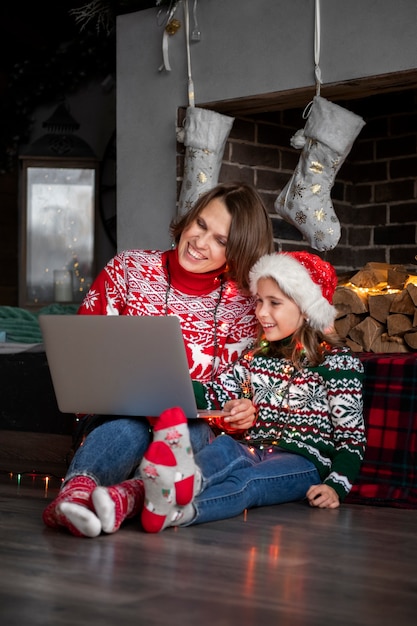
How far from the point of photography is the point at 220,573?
5.57ft

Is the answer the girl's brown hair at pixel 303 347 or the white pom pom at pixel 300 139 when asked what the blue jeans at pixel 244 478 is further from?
the white pom pom at pixel 300 139

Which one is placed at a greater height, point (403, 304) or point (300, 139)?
point (300, 139)

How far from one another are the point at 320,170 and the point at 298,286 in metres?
1.05

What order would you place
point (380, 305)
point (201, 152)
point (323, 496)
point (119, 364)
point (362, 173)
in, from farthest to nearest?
1. point (362, 173)
2. point (201, 152)
3. point (380, 305)
4. point (323, 496)
5. point (119, 364)

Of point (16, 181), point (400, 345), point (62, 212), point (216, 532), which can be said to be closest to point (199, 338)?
point (216, 532)

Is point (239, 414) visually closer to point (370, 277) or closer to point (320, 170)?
point (370, 277)

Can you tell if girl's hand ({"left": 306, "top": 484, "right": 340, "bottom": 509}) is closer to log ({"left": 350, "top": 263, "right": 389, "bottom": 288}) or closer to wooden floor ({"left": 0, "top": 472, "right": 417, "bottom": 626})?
wooden floor ({"left": 0, "top": 472, "right": 417, "bottom": 626})

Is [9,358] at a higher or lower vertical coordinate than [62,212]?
lower

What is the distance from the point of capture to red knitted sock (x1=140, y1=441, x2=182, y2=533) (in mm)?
1914

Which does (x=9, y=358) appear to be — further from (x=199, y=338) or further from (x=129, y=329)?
A: (x=129, y=329)

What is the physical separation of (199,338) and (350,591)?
1079 millimetres

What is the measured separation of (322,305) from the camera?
8.21ft

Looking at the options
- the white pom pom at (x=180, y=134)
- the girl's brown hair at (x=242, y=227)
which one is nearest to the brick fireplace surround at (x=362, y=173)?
the white pom pom at (x=180, y=134)

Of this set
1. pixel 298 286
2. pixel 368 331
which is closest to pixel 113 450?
pixel 298 286
